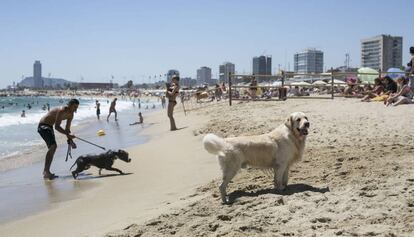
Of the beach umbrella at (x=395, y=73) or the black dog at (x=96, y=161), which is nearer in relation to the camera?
the black dog at (x=96, y=161)

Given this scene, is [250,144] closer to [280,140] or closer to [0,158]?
[280,140]

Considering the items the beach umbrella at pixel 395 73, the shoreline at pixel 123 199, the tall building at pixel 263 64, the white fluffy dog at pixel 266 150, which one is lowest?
the shoreline at pixel 123 199

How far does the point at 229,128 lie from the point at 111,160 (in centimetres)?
533

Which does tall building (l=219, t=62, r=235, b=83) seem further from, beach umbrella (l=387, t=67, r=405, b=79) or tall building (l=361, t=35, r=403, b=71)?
tall building (l=361, t=35, r=403, b=71)

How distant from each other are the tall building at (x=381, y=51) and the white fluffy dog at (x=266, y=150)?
89814 millimetres

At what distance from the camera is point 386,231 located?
417 cm

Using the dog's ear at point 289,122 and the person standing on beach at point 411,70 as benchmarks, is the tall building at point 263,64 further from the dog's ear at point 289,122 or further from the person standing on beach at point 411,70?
the dog's ear at point 289,122

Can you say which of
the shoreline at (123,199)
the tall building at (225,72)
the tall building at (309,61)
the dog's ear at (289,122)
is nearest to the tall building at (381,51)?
the tall building at (309,61)

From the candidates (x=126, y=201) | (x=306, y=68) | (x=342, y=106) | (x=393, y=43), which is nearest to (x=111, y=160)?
(x=126, y=201)

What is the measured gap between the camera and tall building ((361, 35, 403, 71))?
305 ft

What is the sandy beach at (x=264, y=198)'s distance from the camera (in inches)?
186

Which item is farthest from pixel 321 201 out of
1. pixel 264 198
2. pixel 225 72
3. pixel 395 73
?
pixel 225 72

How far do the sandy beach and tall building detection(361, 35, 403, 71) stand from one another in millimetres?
87213

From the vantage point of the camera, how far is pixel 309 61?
408ft
